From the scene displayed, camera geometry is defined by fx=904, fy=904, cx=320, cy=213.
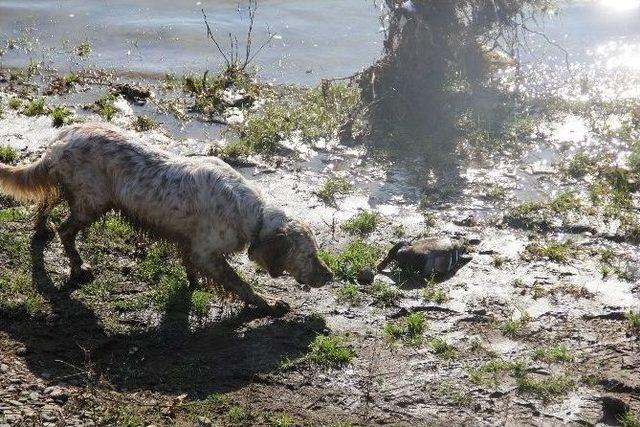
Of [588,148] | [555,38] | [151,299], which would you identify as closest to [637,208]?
[588,148]

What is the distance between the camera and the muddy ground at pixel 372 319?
6.02 metres

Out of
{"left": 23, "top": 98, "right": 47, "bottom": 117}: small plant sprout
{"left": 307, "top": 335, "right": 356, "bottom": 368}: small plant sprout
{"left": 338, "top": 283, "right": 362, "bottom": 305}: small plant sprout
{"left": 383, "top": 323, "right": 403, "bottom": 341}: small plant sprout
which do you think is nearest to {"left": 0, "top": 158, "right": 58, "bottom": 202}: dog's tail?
{"left": 338, "top": 283, "right": 362, "bottom": 305}: small plant sprout

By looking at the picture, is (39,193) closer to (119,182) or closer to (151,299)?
(119,182)

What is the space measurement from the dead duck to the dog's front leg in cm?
122

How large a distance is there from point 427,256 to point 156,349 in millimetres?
2498

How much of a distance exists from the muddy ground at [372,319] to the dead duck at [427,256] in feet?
0.33

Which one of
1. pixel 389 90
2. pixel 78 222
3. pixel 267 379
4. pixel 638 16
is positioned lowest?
pixel 267 379

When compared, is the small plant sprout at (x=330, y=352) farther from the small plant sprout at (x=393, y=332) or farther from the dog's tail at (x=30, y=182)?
the dog's tail at (x=30, y=182)

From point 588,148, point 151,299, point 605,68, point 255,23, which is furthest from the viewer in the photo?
point 255,23

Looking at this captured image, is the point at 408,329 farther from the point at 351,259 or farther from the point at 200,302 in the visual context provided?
the point at 200,302

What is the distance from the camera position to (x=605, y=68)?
1348 centimetres

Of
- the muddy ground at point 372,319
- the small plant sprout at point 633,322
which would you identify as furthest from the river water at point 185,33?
the small plant sprout at point 633,322

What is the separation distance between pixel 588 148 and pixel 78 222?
239 inches

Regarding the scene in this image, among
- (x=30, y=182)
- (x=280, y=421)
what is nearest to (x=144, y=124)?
(x=30, y=182)
